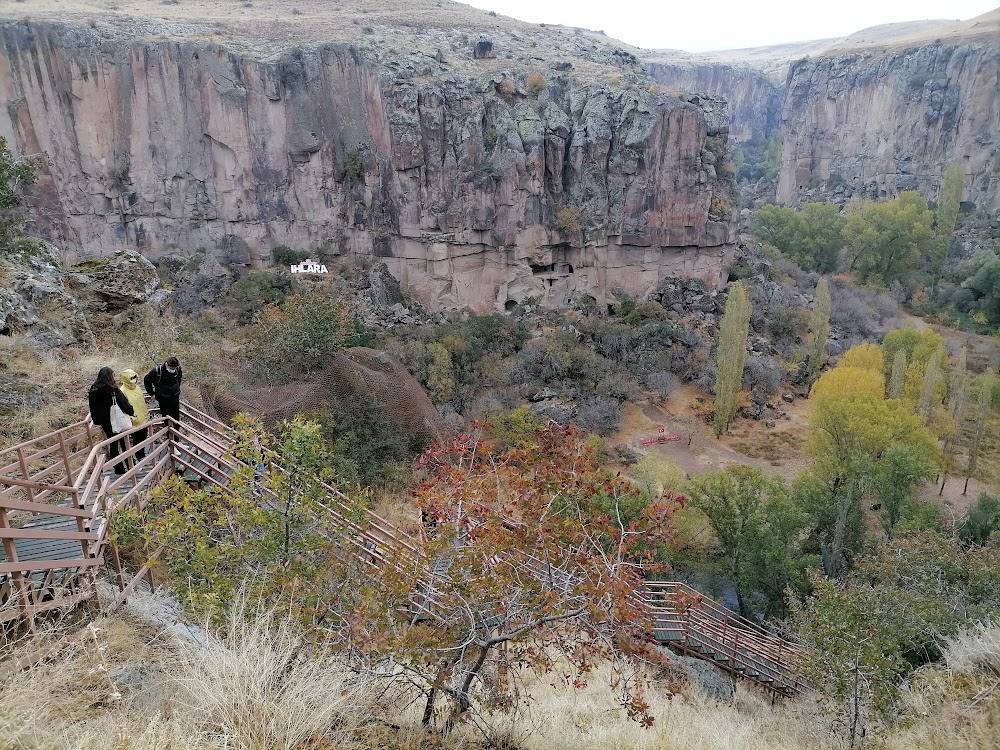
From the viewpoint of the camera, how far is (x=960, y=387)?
759 inches

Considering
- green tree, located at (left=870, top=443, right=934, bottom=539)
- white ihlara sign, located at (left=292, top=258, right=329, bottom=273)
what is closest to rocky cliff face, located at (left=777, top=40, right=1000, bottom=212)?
green tree, located at (left=870, top=443, right=934, bottom=539)

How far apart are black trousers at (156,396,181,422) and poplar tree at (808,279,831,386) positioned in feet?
74.9

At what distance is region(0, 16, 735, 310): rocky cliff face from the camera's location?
25250mm

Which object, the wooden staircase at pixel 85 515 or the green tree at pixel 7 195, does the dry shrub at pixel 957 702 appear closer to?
the wooden staircase at pixel 85 515

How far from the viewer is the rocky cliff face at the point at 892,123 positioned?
42.6 meters

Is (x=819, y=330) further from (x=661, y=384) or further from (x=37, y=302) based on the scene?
(x=37, y=302)

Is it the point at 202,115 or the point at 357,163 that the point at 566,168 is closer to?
the point at 357,163

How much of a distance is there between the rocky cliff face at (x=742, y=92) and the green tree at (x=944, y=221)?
122ft

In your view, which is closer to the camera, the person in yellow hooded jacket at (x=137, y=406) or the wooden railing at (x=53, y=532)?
the wooden railing at (x=53, y=532)

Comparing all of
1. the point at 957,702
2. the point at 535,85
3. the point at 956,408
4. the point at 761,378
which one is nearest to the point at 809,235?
the point at 761,378

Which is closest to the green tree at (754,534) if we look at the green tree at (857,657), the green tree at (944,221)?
the green tree at (857,657)

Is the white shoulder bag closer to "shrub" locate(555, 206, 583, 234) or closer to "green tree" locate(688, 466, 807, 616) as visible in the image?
"green tree" locate(688, 466, 807, 616)

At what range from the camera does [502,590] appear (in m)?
3.57

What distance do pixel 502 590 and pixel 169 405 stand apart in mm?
4012
